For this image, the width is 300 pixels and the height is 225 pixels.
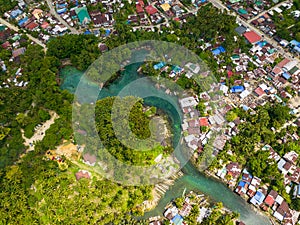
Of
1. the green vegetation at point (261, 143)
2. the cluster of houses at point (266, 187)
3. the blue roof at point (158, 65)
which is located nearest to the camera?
the cluster of houses at point (266, 187)

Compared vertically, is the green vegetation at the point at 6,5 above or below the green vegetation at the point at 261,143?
above

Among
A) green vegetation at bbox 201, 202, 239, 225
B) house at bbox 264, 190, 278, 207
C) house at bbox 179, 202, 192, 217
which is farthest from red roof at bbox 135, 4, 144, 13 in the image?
house at bbox 264, 190, 278, 207

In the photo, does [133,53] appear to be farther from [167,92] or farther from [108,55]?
[167,92]

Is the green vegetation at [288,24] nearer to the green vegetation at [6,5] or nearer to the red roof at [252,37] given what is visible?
the red roof at [252,37]

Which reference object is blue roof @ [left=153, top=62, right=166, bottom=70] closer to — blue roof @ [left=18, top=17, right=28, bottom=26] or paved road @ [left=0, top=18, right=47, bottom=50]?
paved road @ [left=0, top=18, right=47, bottom=50]

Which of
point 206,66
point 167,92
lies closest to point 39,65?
point 167,92

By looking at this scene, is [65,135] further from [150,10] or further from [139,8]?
[150,10]

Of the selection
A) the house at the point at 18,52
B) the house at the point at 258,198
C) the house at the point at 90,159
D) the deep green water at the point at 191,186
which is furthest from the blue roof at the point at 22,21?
the house at the point at 258,198
